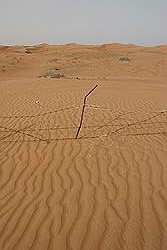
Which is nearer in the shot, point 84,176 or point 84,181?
point 84,181

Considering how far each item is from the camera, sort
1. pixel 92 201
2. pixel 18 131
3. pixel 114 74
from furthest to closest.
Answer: pixel 114 74, pixel 18 131, pixel 92 201

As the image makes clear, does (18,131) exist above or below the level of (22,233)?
below

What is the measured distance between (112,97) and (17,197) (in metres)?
7.73

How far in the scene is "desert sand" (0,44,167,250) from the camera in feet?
11.7

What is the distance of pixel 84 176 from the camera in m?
4.95

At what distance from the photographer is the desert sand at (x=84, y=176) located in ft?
11.7

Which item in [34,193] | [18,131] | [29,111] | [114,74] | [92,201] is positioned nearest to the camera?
A: [92,201]

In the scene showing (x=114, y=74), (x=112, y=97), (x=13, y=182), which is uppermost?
(x=13, y=182)

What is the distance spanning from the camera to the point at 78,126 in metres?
7.58

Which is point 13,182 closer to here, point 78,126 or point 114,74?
point 78,126

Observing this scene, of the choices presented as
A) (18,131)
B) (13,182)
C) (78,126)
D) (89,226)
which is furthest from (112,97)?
(89,226)

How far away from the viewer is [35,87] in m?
14.7

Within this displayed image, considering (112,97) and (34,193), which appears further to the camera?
(112,97)

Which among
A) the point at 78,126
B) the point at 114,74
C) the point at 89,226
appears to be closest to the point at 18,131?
the point at 78,126
